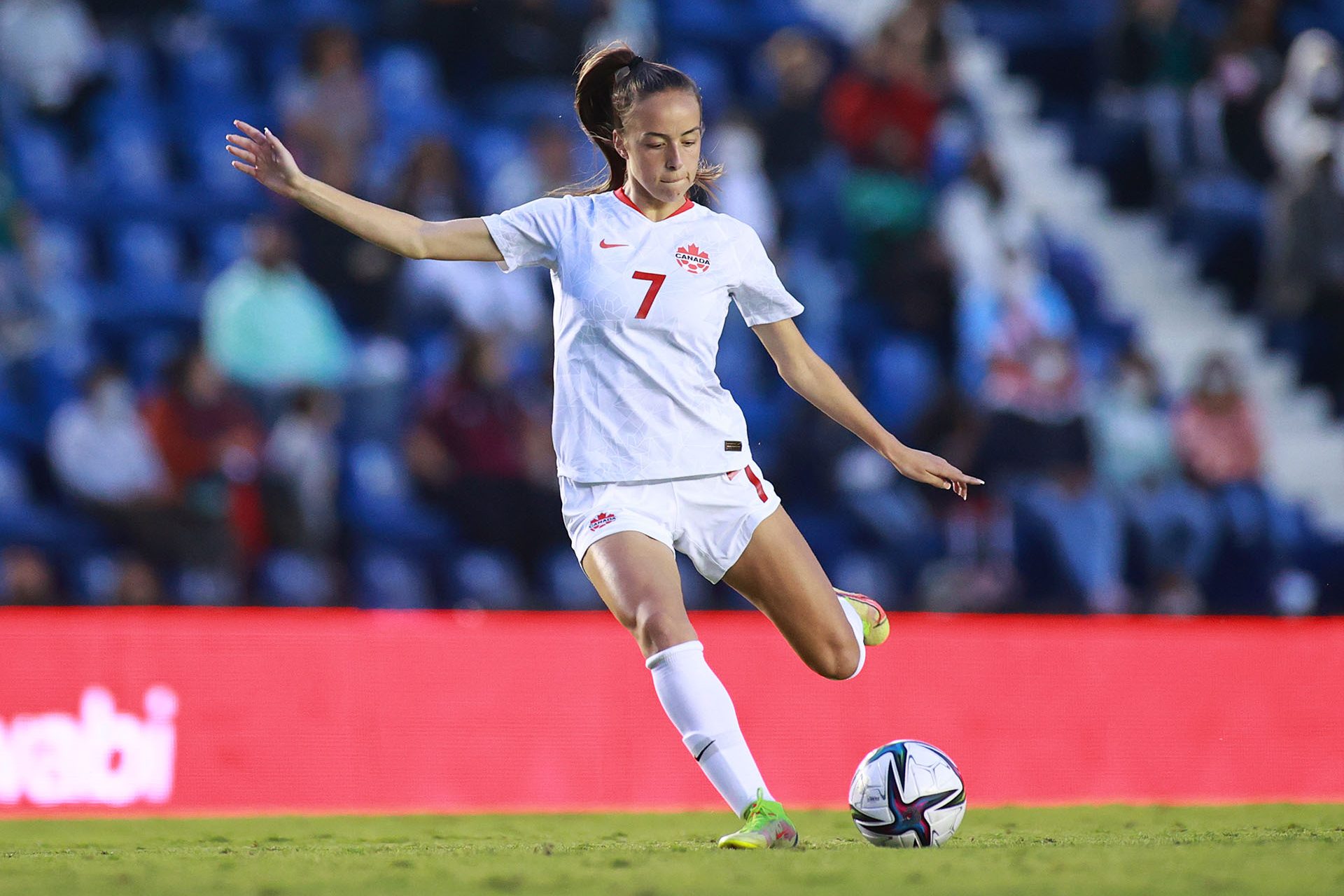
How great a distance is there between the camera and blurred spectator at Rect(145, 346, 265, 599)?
338 inches

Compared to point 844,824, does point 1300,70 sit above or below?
above

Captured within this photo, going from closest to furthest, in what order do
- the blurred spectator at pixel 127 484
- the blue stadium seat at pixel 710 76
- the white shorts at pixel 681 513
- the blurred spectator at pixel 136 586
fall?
1. the white shorts at pixel 681 513
2. the blurred spectator at pixel 136 586
3. the blurred spectator at pixel 127 484
4. the blue stadium seat at pixel 710 76

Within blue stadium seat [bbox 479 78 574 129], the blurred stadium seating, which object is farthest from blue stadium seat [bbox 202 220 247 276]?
blue stadium seat [bbox 479 78 574 129]

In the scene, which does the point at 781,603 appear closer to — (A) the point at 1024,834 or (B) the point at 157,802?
(A) the point at 1024,834

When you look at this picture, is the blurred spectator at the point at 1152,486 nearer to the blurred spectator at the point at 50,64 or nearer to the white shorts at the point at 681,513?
the white shorts at the point at 681,513

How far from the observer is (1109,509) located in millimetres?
9430

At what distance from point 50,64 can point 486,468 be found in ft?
13.0

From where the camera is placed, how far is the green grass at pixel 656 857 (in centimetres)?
373

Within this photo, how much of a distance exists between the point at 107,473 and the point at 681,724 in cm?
514

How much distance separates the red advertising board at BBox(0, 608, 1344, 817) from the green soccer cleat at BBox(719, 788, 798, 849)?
114 inches

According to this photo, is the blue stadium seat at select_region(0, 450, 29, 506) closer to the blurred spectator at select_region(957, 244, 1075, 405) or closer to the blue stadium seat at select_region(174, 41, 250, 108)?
the blue stadium seat at select_region(174, 41, 250, 108)

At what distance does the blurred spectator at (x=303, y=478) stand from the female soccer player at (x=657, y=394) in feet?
13.9

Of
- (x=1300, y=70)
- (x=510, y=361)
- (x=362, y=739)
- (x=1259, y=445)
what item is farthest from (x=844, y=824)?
(x=1300, y=70)

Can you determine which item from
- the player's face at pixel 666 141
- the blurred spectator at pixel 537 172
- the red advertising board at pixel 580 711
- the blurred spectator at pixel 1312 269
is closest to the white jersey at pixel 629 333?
the player's face at pixel 666 141
